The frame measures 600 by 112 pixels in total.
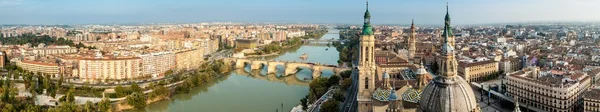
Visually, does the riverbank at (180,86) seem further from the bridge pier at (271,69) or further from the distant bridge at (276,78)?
the bridge pier at (271,69)

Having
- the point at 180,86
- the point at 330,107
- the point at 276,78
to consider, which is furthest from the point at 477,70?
the point at 180,86

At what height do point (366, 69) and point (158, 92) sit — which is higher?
point (366, 69)

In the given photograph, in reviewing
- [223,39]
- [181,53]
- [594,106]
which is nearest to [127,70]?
[181,53]

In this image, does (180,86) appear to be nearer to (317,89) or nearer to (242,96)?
(242,96)

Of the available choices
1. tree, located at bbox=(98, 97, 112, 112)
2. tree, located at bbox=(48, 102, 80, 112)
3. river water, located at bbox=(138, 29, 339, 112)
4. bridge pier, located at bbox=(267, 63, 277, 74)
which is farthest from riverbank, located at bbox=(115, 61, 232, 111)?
bridge pier, located at bbox=(267, 63, 277, 74)

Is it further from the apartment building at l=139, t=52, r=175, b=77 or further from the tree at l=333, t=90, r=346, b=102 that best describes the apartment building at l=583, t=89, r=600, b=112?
the apartment building at l=139, t=52, r=175, b=77

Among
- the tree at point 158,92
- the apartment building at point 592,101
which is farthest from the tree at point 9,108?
the apartment building at point 592,101

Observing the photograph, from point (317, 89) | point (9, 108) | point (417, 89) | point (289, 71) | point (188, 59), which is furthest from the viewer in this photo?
point (188, 59)
